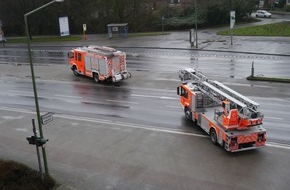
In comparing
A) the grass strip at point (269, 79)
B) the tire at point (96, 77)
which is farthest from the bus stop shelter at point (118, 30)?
the grass strip at point (269, 79)

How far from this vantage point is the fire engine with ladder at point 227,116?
58.1 feet

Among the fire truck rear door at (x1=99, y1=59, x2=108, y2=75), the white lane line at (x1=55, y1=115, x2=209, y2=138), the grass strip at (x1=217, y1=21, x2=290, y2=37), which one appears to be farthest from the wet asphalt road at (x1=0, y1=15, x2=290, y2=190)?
the grass strip at (x1=217, y1=21, x2=290, y2=37)

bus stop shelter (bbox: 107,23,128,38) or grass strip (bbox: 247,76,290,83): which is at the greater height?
bus stop shelter (bbox: 107,23,128,38)

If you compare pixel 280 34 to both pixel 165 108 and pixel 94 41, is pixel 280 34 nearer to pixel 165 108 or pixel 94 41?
pixel 94 41

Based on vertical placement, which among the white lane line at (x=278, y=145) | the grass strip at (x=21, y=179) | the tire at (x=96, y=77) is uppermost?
the tire at (x=96, y=77)

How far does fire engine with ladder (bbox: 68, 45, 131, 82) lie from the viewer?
32156mm

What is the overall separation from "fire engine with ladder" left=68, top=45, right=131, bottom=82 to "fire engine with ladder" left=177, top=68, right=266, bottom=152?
11834 mm

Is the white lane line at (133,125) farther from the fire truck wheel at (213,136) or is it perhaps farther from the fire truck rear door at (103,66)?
the fire truck rear door at (103,66)

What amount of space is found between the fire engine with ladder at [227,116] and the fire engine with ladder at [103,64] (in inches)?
466

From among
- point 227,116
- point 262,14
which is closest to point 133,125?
point 227,116

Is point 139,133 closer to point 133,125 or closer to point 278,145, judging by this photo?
point 133,125

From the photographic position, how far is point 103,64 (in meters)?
32.4

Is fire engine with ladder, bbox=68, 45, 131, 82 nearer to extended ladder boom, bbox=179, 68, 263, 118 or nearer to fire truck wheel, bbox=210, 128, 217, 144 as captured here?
extended ladder boom, bbox=179, 68, 263, 118

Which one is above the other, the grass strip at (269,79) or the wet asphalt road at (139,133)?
the grass strip at (269,79)
